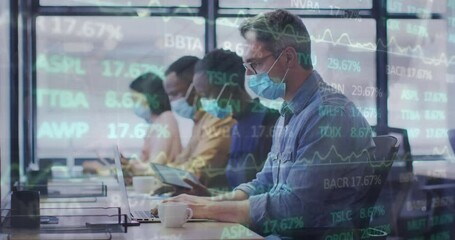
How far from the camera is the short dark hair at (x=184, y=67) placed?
322cm

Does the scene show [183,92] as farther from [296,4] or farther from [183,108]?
[296,4]

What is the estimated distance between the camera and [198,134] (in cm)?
334

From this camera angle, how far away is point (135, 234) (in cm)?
199

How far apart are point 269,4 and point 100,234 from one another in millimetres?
1213

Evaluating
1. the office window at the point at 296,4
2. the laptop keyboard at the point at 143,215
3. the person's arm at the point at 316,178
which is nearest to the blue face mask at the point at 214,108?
the office window at the point at 296,4

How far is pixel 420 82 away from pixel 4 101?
1804 mm

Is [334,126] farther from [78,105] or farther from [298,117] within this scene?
[78,105]

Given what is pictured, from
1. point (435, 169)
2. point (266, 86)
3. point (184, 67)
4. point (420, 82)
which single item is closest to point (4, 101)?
point (184, 67)

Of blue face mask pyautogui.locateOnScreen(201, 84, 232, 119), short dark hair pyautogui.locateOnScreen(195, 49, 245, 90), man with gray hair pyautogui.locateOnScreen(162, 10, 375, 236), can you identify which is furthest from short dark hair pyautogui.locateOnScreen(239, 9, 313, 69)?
blue face mask pyautogui.locateOnScreen(201, 84, 232, 119)

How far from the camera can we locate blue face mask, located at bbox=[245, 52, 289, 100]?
268 cm

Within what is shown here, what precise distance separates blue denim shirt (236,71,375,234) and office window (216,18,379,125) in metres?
0.07

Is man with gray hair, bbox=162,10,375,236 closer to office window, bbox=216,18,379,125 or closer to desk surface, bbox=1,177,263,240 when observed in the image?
office window, bbox=216,18,379,125

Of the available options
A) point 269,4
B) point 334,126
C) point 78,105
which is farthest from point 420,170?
point 78,105

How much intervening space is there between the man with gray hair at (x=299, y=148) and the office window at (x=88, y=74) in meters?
0.44
